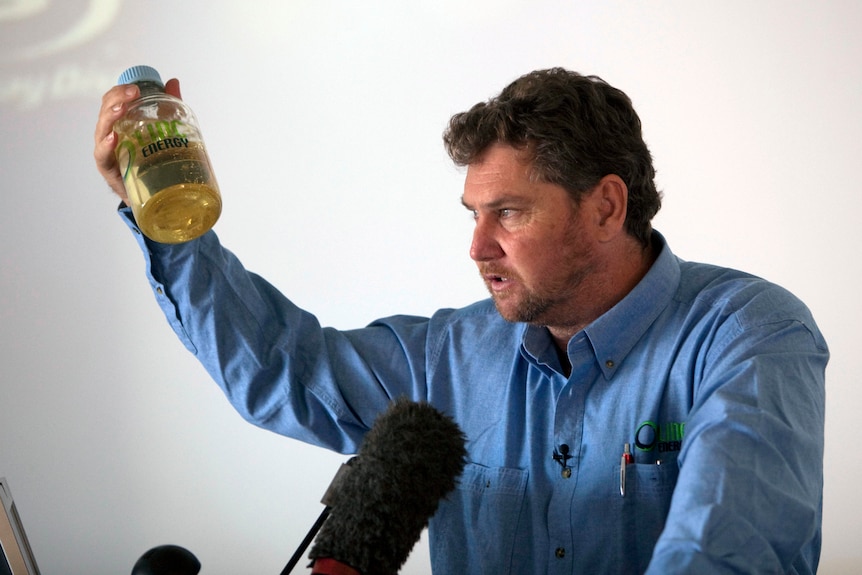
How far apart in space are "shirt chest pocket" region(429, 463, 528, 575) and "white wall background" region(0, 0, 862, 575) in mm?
828

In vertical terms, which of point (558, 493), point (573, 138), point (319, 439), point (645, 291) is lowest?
point (558, 493)

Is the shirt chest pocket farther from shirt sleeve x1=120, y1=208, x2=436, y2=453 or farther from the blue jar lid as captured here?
the blue jar lid

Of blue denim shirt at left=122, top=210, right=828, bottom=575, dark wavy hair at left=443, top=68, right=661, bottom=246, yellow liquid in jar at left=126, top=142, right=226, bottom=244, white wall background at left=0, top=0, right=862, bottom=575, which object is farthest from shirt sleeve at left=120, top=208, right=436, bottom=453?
white wall background at left=0, top=0, right=862, bottom=575

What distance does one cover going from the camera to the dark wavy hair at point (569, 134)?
131cm

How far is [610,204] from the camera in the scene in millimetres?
1364

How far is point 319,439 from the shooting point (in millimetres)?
1441

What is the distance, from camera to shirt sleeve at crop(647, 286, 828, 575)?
2.58ft

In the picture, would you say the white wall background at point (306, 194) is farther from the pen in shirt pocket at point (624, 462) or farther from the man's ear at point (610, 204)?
the pen in shirt pocket at point (624, 462)

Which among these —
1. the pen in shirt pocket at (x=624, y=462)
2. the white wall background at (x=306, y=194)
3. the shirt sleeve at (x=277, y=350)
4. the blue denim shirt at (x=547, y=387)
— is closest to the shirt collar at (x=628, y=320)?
the blue denim shirt at (x=547, y=387)

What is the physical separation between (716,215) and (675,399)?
0.97 meters

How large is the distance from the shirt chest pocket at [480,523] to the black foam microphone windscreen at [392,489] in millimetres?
315

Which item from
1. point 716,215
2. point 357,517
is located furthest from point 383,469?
point 716,215

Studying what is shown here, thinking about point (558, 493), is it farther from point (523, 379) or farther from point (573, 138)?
point (573, 138)

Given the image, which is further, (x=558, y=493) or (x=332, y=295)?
(x=332, y=295)
